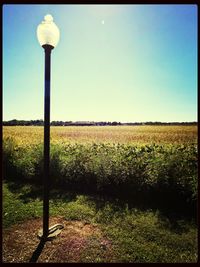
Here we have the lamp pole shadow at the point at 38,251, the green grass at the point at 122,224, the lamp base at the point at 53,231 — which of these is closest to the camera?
the lamp pole shadow at the point at 38,251

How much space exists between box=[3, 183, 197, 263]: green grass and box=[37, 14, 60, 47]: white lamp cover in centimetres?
380

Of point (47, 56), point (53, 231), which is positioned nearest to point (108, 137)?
point (53, 231)

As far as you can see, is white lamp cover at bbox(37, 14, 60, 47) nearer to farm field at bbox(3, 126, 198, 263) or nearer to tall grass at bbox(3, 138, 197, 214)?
farm field at bbox(3, 126, 198, 263)

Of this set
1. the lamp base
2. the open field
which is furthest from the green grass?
the open field

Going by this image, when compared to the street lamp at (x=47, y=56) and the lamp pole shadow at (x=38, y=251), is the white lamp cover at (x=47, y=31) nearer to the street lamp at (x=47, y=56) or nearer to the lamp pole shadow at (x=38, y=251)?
the street lamp at (x=47, y=56)

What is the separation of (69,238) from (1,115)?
261 cm

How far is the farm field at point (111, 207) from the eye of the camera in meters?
3.98

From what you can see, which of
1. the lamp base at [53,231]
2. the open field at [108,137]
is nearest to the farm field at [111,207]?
the lamp base at [53,231]

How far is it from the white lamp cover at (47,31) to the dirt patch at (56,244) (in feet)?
12.1

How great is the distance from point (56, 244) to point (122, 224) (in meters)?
1.48

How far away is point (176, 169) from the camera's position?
5980 millimetres

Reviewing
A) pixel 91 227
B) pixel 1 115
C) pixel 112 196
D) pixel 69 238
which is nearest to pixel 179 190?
pixel 112 196

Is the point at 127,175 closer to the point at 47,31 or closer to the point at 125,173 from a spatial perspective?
the point at 125,173

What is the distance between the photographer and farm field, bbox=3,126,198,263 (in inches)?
157
